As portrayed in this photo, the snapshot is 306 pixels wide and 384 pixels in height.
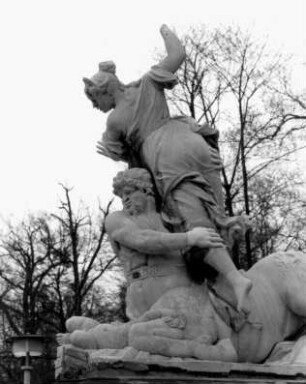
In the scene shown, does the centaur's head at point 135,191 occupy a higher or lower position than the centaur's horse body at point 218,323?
higher

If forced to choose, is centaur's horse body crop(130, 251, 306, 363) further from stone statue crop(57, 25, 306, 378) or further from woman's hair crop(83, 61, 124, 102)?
woman's hair crop(83, 61, 124, 102)

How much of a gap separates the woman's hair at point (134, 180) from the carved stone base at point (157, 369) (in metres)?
1.32

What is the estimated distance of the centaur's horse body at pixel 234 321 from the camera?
5.99 metres

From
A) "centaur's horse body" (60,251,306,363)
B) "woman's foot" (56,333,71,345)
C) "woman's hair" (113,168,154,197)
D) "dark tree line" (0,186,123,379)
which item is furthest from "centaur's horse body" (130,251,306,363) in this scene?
"dark tree line" (0,186,123,379)

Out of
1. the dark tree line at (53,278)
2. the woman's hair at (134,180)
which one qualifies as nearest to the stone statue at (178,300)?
the woman's hair at (134,180)

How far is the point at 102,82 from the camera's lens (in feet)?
23.7

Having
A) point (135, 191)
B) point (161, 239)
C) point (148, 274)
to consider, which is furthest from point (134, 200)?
point (148, 274)

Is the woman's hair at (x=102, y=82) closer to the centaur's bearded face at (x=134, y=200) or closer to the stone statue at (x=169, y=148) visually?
the stone statue at (x=169, y=148)

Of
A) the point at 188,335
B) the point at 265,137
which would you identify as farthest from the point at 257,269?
the point at 265,137

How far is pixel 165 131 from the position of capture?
704cm

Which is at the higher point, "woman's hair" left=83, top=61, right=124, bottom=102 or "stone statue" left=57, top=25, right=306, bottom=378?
"woman's hair" left=83, top=61, right=124, bottom=102

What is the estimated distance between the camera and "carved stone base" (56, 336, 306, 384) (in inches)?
221

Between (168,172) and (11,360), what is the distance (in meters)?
18.7

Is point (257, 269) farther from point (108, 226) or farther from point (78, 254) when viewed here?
point (78, 254)
